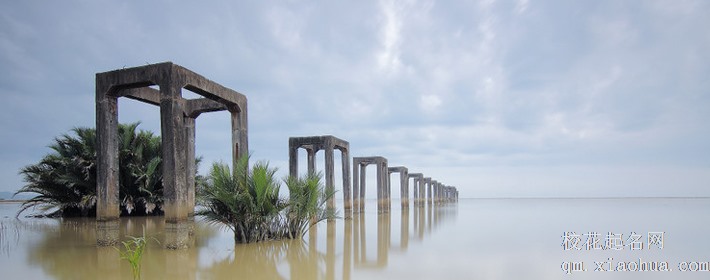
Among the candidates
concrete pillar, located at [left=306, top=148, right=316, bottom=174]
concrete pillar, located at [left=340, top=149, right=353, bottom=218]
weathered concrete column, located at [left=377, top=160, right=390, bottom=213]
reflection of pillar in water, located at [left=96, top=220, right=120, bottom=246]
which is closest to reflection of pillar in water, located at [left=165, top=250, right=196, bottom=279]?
reflection of pillar in water, located at [left=96, top=220, right=120, bottom=246]

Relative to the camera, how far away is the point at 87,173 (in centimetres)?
1797

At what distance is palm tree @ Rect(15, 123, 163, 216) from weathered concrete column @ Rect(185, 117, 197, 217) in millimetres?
6470

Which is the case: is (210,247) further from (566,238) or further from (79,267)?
(566,238)

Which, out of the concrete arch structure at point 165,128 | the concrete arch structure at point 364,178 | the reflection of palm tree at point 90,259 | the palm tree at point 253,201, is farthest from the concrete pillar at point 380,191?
the reflection of palm tree at point 90,259

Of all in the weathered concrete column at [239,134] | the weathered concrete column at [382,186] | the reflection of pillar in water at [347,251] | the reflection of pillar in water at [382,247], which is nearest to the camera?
the reflection of pillar in water at [347,251]

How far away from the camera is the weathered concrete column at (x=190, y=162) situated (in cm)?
1153

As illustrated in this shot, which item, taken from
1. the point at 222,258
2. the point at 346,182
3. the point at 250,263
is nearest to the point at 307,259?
the point at 250,263

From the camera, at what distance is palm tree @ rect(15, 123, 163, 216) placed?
18.2 m

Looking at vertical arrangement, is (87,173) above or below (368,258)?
above

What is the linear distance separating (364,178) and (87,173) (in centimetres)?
1226

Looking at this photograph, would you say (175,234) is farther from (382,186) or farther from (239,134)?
(382,186)

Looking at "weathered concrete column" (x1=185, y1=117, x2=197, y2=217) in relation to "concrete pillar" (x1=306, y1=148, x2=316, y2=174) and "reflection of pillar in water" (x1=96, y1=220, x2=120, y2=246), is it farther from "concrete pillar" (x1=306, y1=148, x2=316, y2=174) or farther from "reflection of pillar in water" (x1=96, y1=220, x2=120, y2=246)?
"concrete pillar" (x1=306, y1=148, x2=316, y2=174)

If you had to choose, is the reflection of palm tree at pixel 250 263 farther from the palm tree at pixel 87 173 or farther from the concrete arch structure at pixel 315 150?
the palm tree at pixel 87 173

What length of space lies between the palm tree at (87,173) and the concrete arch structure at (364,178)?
887 centimetres
